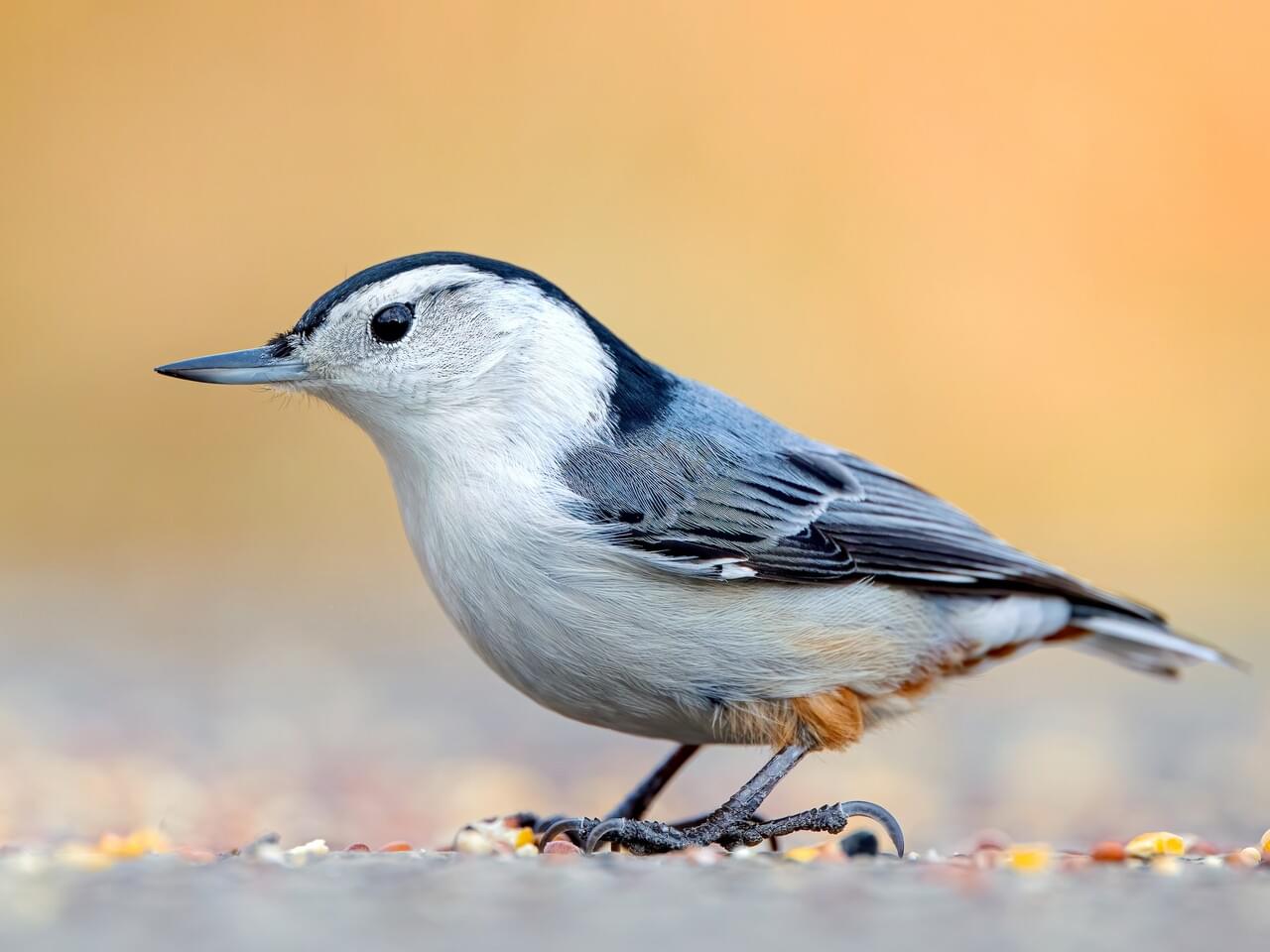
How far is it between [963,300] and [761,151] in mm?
1850

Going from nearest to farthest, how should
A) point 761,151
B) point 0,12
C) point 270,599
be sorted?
point 270,599 < point 0,12 < point 761,151

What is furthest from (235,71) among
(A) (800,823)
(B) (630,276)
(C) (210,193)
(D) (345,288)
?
(A) (800,823)

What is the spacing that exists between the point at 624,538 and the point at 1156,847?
1.35 meters

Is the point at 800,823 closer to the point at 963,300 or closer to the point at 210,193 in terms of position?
the point at 963,300

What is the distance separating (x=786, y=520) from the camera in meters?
3.75

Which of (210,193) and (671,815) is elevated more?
(210,193)

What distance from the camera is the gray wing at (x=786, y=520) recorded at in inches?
140

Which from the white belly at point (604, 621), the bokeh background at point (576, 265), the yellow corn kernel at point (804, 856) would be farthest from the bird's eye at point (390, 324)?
the bokeh background at point (576, 265)

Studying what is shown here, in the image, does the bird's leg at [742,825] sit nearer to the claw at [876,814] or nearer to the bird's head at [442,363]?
the claw at [876,814]

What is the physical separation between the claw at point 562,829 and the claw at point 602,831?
0.29 feet

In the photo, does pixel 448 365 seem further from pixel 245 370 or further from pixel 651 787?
pixel 651 787

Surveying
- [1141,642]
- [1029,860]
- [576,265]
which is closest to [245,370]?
[1029,860]

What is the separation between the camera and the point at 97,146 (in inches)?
432

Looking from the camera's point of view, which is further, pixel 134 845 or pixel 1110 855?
pixel 134 845
